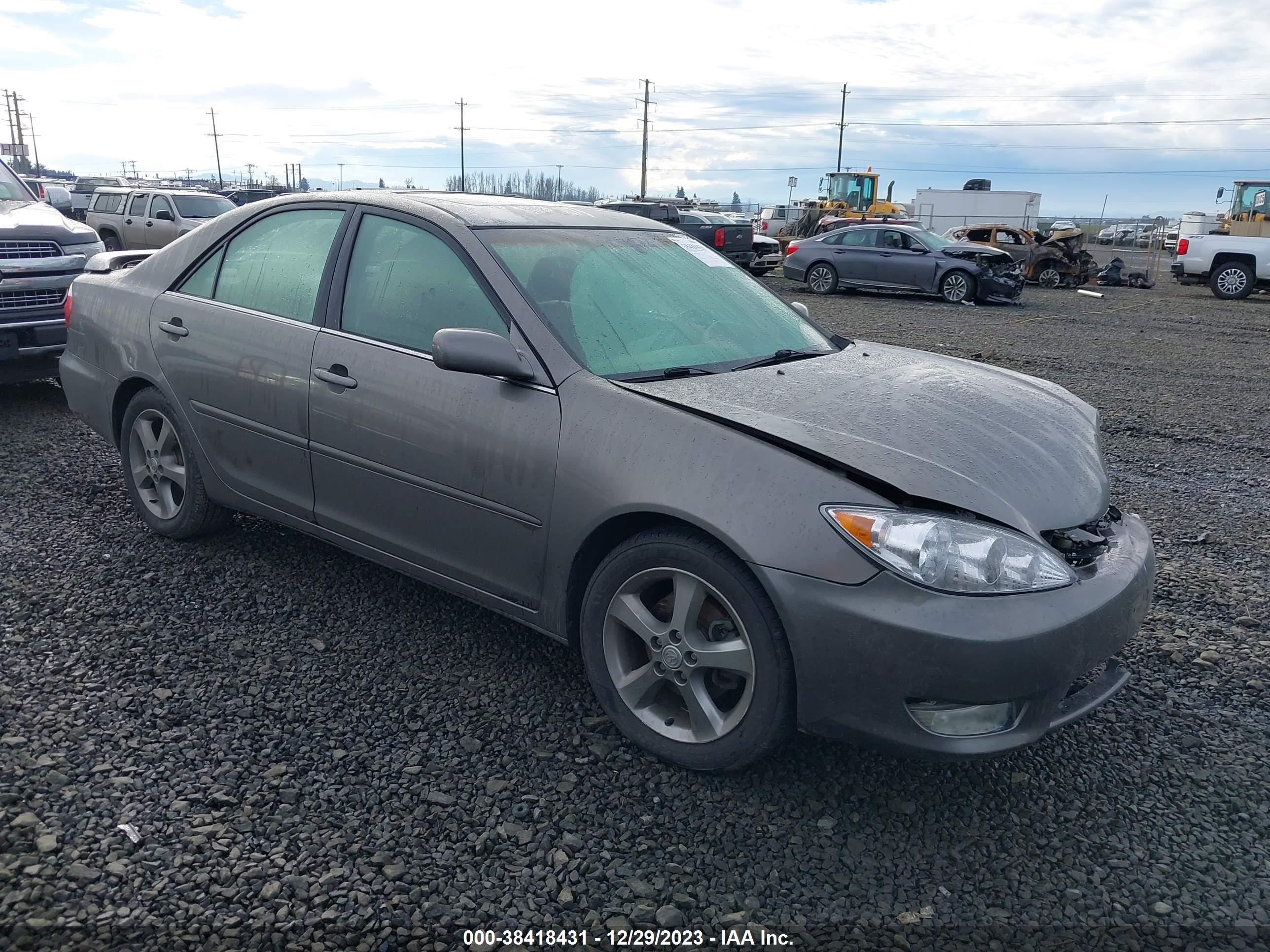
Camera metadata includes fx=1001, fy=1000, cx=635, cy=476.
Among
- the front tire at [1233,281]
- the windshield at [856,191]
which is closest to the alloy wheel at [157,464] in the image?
the front tire at [1233,281]

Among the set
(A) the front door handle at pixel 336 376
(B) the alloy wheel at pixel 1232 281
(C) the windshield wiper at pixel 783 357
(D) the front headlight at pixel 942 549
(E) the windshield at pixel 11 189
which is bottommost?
(B) the alloy wheel at pixel 1232 281

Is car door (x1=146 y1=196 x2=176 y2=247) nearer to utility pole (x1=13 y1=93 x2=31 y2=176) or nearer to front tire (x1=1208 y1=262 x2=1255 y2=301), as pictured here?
front tire (x1=1208 y1=262 x2=1255 y2=301)

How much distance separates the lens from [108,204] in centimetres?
2152

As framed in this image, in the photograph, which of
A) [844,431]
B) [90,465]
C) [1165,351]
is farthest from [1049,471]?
[1165,351]

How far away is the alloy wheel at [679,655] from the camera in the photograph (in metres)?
2.73

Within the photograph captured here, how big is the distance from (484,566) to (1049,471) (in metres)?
1.76

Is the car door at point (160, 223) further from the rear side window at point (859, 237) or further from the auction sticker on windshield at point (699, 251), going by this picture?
the auction sticker on windshield at point (699, 251)

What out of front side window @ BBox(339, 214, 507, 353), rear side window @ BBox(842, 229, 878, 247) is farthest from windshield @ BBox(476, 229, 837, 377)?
rear side window @ BBox(842, 229, 878, 247)

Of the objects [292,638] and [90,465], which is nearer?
[292,638]

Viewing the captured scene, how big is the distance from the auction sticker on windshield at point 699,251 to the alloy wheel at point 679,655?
1.71 metres

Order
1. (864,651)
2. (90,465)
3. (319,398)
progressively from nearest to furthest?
(864,651) → (319,398) → (90,465)

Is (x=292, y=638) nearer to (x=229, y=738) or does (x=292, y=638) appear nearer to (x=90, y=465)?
(x=229, y=738)

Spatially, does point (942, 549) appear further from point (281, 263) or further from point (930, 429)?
point (281, 263)

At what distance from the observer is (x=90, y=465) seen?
5797 mm
